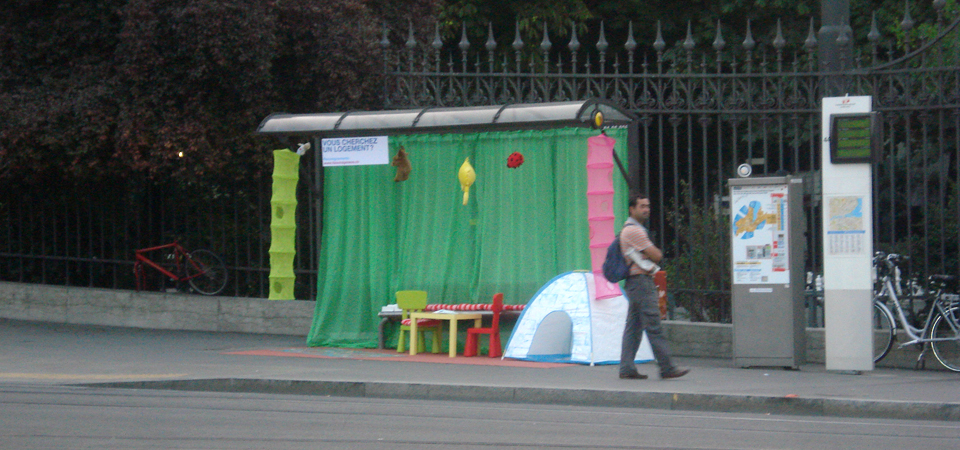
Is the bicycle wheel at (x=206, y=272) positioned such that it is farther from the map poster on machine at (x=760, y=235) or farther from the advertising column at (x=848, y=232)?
the advertising column at (x=848, y=232)

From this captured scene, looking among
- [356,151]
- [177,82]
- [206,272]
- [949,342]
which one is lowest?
[949,342]

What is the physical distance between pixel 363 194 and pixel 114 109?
3.59m

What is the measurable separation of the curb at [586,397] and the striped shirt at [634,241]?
1284 mm

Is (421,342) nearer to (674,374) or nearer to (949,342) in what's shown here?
(674,374)

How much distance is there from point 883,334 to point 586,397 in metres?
3.60

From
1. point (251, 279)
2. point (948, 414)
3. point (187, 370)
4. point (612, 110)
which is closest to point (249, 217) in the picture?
point (251, 279)

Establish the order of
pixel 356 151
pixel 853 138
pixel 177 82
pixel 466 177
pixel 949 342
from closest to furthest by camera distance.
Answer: pixel 853 138, pixel 949 342, pixel 466 177, pixel 356 151, pixel 177 82

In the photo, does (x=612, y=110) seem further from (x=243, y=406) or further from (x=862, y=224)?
(x=243, y=406)

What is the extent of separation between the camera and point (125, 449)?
6.41 meters

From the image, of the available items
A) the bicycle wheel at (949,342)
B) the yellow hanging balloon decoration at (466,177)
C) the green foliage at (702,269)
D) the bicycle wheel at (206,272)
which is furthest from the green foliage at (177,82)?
the bicycle wheel at (949,342)

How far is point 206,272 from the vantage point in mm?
14703

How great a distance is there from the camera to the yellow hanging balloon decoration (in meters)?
11.7

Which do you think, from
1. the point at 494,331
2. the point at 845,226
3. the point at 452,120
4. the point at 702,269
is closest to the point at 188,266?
the point at 452,120

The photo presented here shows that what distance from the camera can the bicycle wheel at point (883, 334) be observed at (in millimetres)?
10594
